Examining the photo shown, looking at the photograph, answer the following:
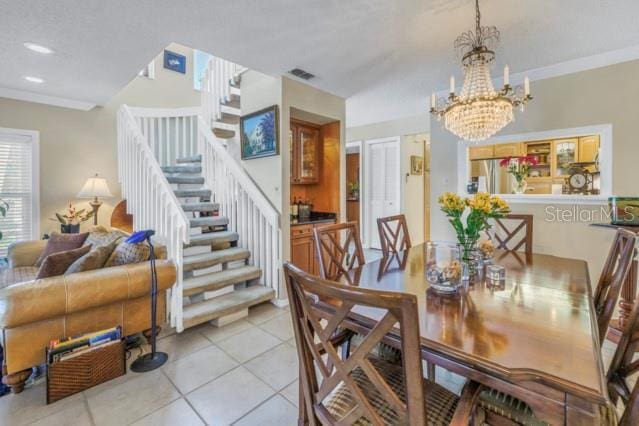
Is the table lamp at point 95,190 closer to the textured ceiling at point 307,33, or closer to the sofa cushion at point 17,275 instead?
the sofa cushion at point 17,275

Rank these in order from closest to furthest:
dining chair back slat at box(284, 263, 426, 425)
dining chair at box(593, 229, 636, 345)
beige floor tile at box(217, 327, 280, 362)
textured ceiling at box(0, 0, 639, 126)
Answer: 1. dining chair back slat at box(284, 263, 426, 425)
2. dining chair at box(593, 229, 636, 345)
3. textured ceiling at box(0, 0, 639, 126)
4. beige floor tile at box(217, 327, 280, 362)

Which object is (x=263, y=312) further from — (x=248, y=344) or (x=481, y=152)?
(x=481, y=152)

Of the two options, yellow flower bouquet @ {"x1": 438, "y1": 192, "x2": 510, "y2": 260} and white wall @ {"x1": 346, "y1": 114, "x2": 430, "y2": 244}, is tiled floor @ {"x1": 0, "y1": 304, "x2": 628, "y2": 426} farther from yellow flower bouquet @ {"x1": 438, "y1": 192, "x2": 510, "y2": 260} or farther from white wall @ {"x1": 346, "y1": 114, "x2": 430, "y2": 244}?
white wall @ {"x1": 346, "y1": 114, "x2": 430, "y2": 244}

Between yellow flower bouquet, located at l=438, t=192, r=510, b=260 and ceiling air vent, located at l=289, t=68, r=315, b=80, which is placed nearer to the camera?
yellow flower bouquet, located at l=438, t=192, r=510, b=260

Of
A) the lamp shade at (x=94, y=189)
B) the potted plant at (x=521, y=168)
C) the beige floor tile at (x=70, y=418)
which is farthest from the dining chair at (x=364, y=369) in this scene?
the lamp shade at (x=94, y=189)

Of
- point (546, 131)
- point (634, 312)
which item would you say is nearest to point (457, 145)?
point (546, 131)

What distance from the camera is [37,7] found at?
2.10 metres

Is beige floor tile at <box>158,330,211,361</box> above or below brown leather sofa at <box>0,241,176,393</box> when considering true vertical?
below

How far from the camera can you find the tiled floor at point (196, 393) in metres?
1.67

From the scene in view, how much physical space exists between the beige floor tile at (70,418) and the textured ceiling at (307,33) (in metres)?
2.60

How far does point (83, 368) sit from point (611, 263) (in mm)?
3226

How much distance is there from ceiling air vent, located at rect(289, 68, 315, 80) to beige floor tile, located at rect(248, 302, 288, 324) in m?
2.56

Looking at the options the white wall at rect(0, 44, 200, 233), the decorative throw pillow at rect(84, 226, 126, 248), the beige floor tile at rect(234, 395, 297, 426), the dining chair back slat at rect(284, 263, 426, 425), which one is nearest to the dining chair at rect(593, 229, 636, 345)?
the dining chair back slat at rect(284, 263, 426, 425)

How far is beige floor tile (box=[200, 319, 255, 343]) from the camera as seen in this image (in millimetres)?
2615
